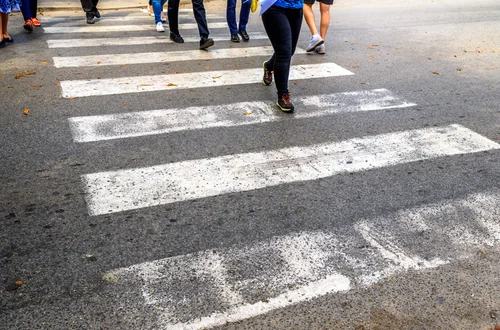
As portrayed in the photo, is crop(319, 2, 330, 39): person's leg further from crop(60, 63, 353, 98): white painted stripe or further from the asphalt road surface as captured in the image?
crop(60, 63, 353, 98): white painted stripe

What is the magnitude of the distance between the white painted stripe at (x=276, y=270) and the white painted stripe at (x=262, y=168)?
0.84 metres

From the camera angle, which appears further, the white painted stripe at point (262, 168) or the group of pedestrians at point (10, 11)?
the group of pedestrians at point (10, 11)

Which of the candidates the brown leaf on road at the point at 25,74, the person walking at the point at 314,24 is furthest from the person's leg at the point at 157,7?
the brown leaf on road at the point at 25,74

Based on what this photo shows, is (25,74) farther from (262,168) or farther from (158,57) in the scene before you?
(262,168)

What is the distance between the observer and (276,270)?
3.21 meters

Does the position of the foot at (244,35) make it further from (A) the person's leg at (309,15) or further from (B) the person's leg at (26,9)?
(B) the person's leg at (26,9)

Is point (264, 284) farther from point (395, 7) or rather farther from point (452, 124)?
point (395, 7)

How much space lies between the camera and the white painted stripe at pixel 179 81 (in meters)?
6.64

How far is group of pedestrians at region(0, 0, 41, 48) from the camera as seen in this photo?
836cm

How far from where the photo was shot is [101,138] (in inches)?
203

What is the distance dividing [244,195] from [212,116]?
1897mm

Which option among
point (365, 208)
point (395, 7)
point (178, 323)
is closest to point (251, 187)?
point (365, 208)

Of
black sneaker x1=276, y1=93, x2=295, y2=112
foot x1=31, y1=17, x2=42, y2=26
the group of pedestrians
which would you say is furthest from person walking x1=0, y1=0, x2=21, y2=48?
black sneaker x1=276, y1=93, x2=295, y2=112

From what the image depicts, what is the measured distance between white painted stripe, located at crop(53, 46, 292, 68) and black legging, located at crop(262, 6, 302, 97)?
262cm
